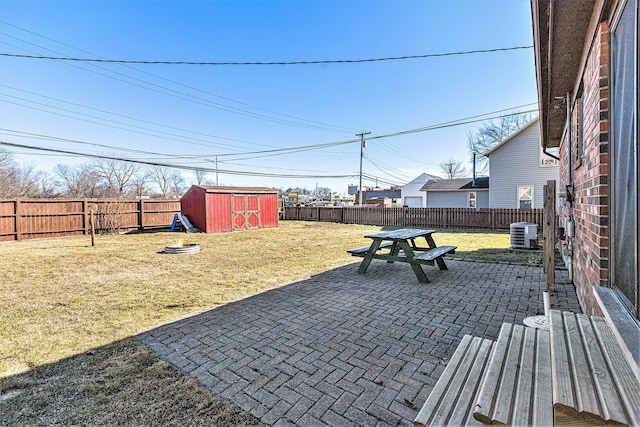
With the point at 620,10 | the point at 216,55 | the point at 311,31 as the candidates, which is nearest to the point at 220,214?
the point at 216,55

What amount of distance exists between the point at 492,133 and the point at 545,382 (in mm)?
32287

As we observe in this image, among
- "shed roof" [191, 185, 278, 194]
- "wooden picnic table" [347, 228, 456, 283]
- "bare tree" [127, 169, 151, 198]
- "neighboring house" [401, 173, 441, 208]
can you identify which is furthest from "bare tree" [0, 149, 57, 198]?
"neighboring house" [401, 173, 441, 208]

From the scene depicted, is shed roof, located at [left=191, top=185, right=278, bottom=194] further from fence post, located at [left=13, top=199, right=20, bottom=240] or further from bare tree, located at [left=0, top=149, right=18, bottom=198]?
bare tree, located at [left=0, top=149, right=18, bottom=198]

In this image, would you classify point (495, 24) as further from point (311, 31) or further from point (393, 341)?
point (393, 341)

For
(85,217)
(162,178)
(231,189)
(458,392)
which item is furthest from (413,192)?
(458,392)

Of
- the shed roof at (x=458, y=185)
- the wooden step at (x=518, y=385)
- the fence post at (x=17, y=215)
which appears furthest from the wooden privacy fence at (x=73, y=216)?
the shed roof at (x=458, y=185)

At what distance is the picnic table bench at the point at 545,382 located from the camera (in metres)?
0.98

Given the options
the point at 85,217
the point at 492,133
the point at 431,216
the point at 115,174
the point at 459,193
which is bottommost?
the point at 431,216

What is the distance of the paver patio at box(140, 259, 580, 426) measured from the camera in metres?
2.08

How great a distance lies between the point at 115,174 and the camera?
39.9 m

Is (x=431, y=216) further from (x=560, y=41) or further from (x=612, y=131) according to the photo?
(x=612, y=131)

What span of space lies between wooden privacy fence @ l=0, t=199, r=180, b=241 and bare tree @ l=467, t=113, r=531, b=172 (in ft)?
82.8

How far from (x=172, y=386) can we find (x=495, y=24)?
10.3m

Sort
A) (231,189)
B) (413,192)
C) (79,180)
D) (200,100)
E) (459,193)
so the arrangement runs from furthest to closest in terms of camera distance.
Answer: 1. (413,192)
2. (79,180)
3. (459,193)
4. (200,100)
5. (231,189)
